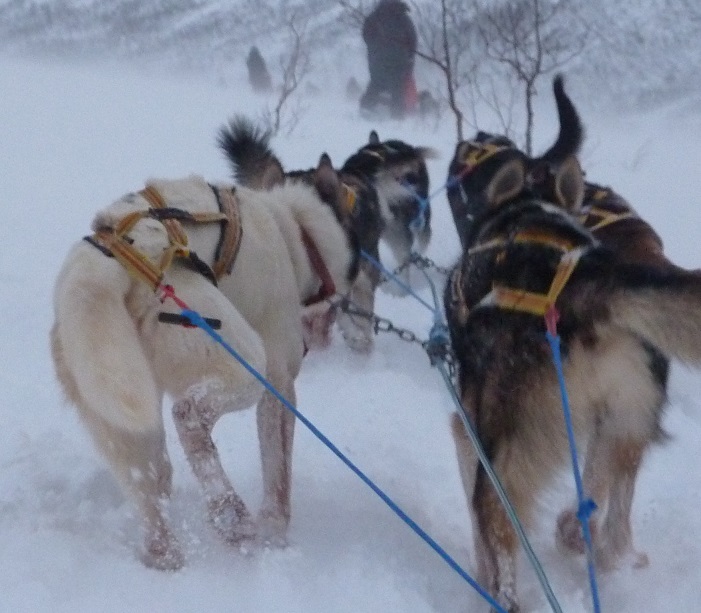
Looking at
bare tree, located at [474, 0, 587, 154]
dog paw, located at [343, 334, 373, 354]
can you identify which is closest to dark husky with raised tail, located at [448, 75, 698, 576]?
dog paw, located at [343, 334, 373, 354]

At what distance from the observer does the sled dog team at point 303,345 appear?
6.07 ft

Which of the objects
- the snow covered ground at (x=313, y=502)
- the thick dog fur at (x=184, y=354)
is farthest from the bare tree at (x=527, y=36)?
the thick dog fur at (x=184, y=354)

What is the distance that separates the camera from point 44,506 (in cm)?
242

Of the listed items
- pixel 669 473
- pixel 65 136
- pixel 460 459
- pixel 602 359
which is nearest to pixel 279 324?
pixel 460 459

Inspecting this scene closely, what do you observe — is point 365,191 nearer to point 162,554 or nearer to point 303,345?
point 303,345

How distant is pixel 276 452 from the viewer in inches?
101

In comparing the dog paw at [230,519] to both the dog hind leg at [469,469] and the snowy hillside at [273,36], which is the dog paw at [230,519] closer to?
the dog hind leg at [469,469]

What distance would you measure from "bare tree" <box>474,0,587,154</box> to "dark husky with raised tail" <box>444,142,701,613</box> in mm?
5451

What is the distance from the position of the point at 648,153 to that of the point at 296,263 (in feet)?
30.0

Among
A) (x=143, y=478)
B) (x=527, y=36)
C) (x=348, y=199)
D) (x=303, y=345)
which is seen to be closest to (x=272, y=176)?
(x=348, y=199)

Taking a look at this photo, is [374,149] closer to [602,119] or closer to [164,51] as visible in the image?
[602,119]

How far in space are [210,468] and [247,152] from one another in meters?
1.96

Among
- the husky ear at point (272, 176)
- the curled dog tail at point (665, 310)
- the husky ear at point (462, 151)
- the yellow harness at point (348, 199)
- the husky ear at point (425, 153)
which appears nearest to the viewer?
the curled dog tail at point (665, 310)

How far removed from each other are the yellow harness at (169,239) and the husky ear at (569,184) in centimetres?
96
